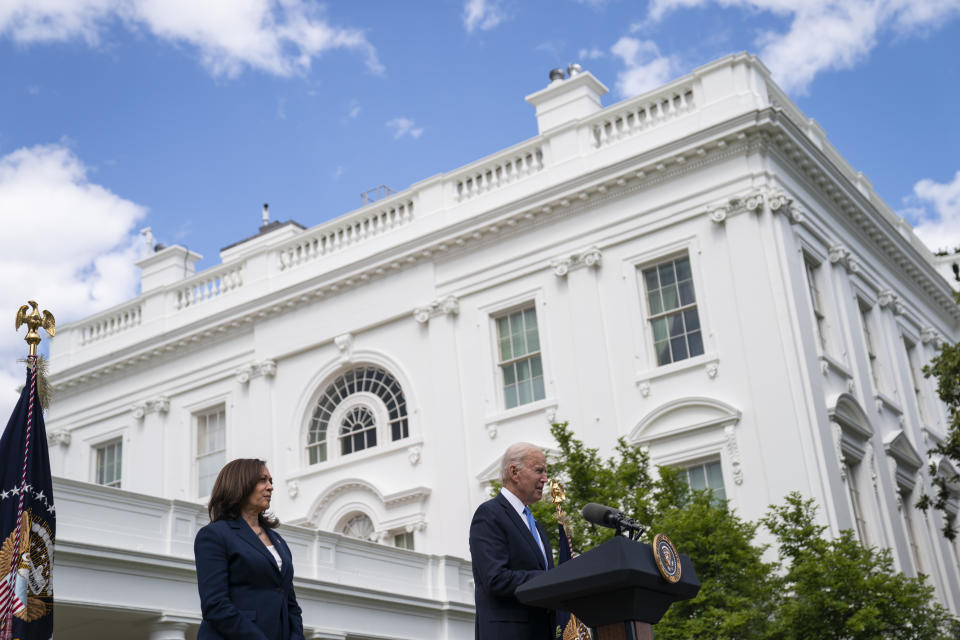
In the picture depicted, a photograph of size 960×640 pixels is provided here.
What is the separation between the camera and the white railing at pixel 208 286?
27.7m

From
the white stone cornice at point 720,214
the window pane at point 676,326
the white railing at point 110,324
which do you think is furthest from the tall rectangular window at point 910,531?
the white railing at point 110,324

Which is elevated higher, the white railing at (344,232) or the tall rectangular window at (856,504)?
the white railing at (344,232)

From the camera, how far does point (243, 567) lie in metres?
5.38

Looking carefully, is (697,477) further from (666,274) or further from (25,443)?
(25,443)

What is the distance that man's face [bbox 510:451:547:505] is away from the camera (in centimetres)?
588

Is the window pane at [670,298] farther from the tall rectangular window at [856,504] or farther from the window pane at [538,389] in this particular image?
the tall rectangular window at [856,504]

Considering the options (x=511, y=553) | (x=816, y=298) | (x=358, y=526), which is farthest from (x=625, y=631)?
(x=358, y=526)

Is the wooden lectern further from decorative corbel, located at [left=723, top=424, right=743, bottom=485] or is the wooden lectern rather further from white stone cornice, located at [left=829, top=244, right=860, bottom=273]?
white stone cornice, located at [left=829, top=244, right=860, bottom=273]

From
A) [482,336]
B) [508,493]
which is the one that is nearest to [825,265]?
[482,336]

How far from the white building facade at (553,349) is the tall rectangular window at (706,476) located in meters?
0.04

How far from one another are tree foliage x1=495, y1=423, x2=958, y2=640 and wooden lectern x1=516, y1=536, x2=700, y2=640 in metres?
10.3

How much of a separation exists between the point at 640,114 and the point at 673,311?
4.28 m

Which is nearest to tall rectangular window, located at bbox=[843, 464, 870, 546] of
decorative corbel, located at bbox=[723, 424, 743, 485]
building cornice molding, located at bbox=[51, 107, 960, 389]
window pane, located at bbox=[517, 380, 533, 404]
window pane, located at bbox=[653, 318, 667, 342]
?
decorative corbel, located at bbox=[723, 424, 743, 485]

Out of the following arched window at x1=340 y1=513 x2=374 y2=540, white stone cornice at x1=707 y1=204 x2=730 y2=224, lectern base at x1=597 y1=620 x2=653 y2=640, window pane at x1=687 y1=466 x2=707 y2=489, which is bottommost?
lectern base at x1=597 y1=620 x2=653 y2=640
